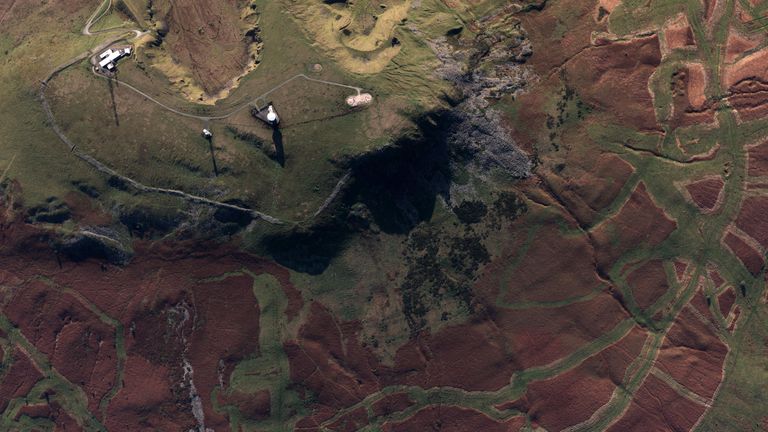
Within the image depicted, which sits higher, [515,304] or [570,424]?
[515,304]

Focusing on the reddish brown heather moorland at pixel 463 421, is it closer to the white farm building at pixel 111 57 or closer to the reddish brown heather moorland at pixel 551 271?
the reddish brown heather moorland at pixel 551 271

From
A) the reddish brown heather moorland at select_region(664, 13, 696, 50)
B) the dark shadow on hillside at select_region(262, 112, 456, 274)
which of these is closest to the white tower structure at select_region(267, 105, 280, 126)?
the dark shadow on hillside at select_region(262, 112, 456, 274)

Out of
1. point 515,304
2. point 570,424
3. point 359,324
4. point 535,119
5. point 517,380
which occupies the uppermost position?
point 535,119

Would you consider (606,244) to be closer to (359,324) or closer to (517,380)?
(517,380)

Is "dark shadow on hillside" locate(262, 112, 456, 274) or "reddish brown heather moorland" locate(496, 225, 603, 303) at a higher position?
"dark shadow on hillside" locate(262, 112, 456, 274)

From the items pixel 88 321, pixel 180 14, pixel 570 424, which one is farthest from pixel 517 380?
pixel 180 14

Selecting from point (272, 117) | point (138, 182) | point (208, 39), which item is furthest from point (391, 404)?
point (208, 39)

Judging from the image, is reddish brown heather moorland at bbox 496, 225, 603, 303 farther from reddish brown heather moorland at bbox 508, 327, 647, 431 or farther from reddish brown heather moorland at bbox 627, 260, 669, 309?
reddish brown heather moorland at bbox 508, 327, 647, 431
